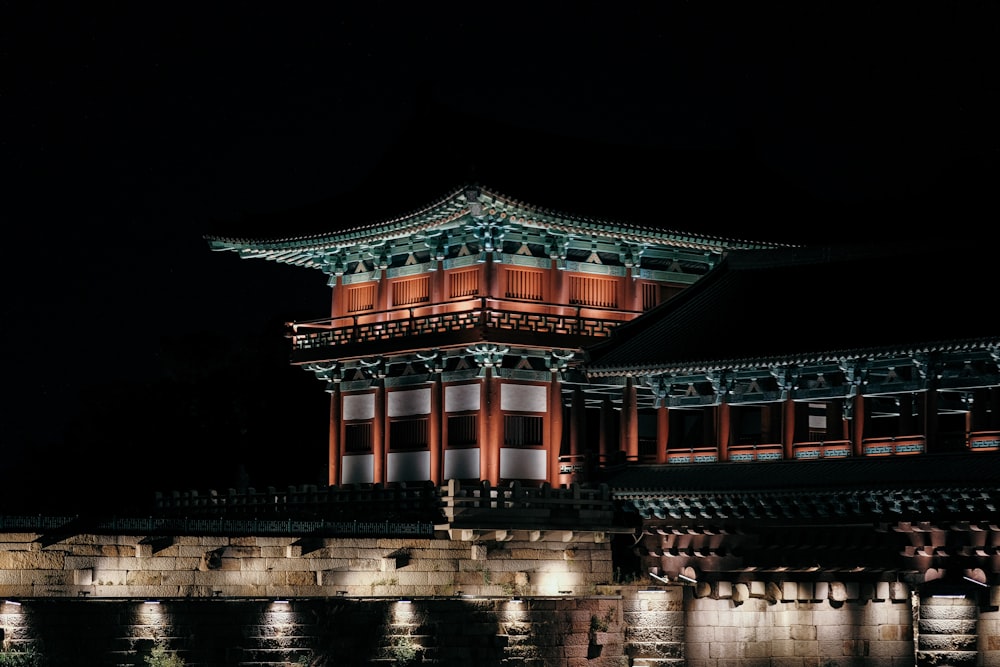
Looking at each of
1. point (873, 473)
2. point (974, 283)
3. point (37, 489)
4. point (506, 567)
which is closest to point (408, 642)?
point (506, 567)

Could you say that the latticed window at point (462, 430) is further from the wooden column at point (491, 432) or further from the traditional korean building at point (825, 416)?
the traditional korean building at point (825, 416)

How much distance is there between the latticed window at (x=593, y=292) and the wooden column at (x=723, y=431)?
28.4ft

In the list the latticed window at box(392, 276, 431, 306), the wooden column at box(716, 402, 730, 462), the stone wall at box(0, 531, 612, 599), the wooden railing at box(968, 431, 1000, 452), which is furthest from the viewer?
the latticed window at box(392, 276, 431, 306)

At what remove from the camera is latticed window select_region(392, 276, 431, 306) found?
53.9 m

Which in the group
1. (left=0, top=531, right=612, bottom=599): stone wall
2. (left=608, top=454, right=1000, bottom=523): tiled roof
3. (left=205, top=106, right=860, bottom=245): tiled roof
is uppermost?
(left=205, top=106, right=860, bottom=245): tiled roof

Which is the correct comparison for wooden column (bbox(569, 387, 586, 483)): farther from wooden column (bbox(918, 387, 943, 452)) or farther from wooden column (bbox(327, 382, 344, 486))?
wooden column (bbox(918, 387, 943, 452))

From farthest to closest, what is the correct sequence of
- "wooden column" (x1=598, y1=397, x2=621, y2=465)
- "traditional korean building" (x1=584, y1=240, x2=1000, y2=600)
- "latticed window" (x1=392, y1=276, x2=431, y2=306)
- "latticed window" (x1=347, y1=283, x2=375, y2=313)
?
"latticed window" (x1=347, y1=283, x2=375, y2=313), "latticed window" (x1=392, y1=276, x2=431, y2=306), "wooden column" (x1=598, y1=397, x2=621, y2=465), "traditional korean building" (x1=584, y1=240, x2=1000, y2=600)

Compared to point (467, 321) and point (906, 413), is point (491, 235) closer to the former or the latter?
point (467, 321)

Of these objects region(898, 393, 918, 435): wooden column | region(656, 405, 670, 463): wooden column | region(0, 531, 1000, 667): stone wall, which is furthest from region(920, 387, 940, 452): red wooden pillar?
region(656, 405, 670, 463): wooden column

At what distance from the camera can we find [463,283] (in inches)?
2085

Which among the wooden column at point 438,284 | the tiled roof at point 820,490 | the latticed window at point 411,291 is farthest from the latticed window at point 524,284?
the tiled roof at point 820,490

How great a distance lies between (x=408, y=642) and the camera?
40906 millimetres

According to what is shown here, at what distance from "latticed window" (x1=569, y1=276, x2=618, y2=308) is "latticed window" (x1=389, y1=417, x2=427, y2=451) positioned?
5.59m

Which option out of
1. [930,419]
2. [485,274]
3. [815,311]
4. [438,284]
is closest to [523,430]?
[485,274]
